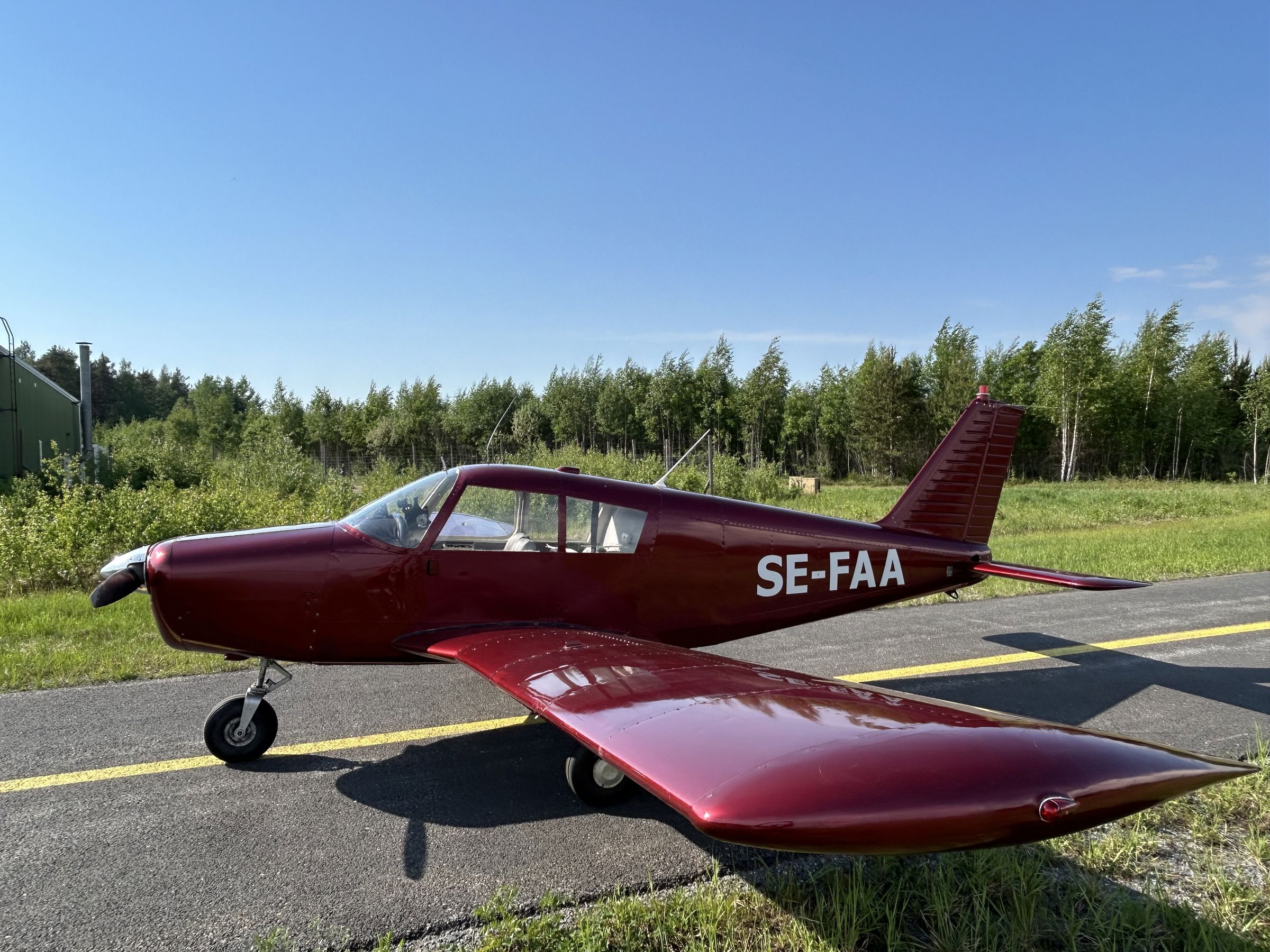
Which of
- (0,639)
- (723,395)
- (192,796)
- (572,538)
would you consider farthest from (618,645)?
(723,395)

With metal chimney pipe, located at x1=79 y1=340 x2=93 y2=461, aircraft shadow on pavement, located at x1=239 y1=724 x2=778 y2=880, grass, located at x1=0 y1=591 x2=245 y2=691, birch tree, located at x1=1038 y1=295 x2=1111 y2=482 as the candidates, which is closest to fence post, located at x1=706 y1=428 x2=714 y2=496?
grass, located at x1=0 y1=591 x2=245 y2=691

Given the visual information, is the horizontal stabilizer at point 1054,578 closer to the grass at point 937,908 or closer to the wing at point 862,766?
the grass at point 937,908

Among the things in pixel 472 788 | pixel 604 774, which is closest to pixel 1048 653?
pixel 604 774

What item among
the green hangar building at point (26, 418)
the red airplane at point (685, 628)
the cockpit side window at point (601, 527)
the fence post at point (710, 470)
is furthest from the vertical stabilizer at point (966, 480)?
the green hangar building at point (26, 418)

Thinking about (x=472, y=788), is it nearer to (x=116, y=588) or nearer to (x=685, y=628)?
(x=685, y=628)

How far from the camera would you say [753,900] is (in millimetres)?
2816

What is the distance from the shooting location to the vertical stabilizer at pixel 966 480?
5852 mm

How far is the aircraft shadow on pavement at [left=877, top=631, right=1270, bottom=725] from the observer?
16.6 feet

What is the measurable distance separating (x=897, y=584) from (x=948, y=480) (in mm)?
1104

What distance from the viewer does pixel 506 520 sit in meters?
4.62

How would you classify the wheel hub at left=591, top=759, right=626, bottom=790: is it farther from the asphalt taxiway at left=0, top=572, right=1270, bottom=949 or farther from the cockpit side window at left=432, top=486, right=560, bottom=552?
the cockpit side window at left=432, top=486, right=560, bottom=552

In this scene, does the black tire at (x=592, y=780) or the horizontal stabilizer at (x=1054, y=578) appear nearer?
the black tire at (x=592, y=780)

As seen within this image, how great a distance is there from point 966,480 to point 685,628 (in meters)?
2.91

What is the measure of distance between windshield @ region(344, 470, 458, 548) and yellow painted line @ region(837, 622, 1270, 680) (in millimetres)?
3279
